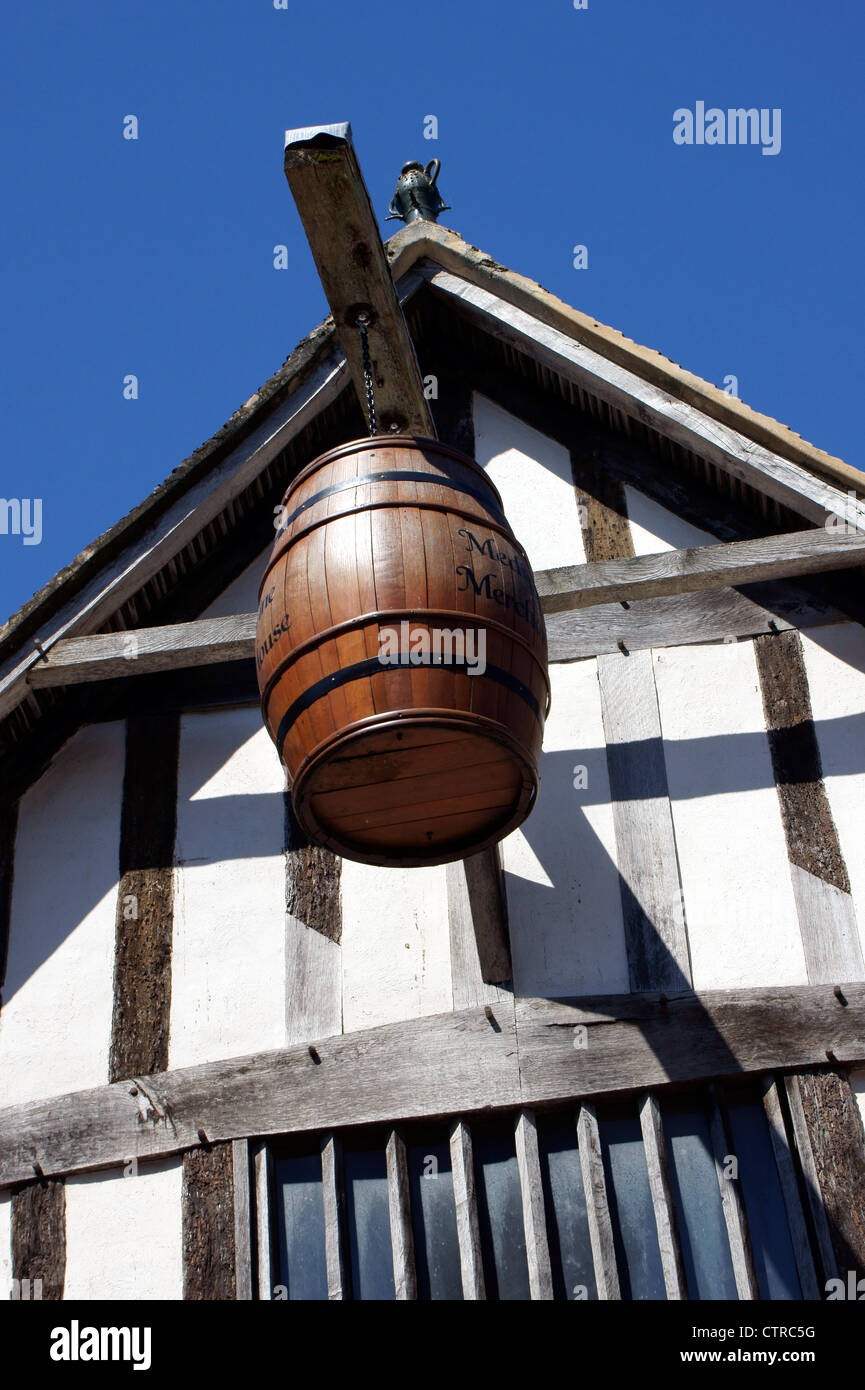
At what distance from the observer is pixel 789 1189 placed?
4.48 m

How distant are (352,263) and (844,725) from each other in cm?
241

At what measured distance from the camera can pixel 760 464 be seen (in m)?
5.41

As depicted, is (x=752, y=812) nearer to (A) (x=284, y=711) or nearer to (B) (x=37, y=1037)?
(A) (x=284, y=711)

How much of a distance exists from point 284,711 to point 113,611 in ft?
7.07

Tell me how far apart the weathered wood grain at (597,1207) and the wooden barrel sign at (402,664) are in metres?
1.25

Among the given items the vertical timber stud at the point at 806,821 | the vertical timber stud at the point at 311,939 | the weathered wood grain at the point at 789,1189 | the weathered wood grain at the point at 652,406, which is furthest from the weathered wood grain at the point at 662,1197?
the weathered wood grain at the point at 652,406

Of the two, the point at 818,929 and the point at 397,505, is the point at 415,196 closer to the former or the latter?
the point at 397,505

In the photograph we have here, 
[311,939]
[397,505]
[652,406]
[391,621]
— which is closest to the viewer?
[391,621]

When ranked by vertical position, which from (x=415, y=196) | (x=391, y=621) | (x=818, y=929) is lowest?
(x=818, y=929)

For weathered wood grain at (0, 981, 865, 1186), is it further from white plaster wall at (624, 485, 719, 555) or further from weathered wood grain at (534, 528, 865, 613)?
white plaster wall at (624, 485, 719, 555)

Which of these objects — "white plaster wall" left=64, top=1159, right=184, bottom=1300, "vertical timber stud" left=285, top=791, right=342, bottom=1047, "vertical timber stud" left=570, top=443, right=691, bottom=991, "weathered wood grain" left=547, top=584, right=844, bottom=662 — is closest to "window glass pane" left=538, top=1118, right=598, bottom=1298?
"vertical timber stud" left=570, top=443, right=691, bottom=991

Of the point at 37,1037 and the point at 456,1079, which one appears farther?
the point at 37,1037

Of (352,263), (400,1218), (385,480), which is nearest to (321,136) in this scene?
(352,263)
